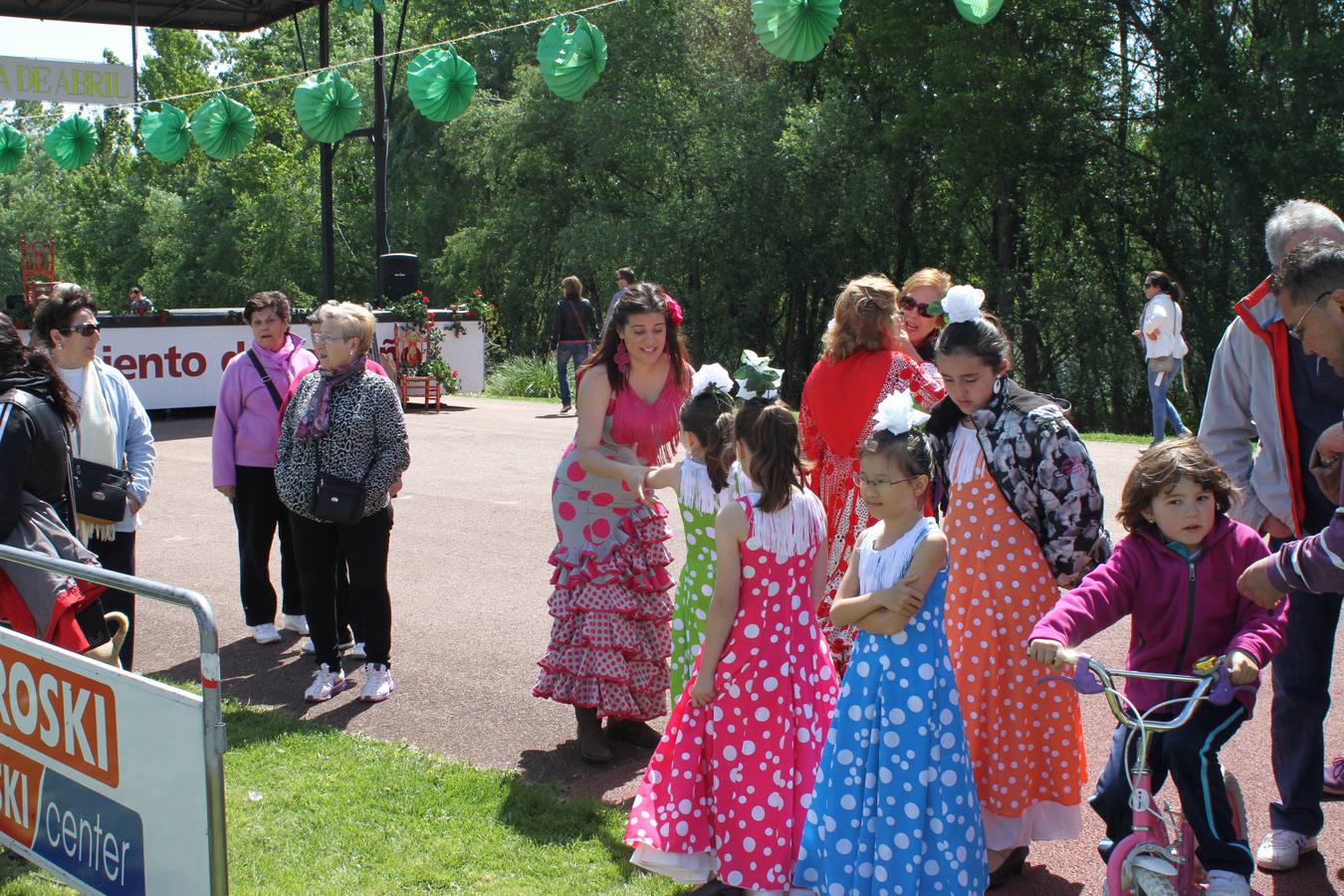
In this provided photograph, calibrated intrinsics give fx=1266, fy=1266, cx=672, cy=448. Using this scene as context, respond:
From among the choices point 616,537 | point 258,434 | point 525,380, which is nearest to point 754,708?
point 616,537

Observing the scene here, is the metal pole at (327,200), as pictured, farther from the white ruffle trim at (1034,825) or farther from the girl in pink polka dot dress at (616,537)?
the white ruffle trim at (1034,825)

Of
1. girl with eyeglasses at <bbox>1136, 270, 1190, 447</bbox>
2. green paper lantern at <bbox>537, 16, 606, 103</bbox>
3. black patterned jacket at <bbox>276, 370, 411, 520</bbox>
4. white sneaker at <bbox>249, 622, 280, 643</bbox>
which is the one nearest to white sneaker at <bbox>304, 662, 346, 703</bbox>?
black patterned jacket at <bbox>276, 370, 411, 520</bbox>

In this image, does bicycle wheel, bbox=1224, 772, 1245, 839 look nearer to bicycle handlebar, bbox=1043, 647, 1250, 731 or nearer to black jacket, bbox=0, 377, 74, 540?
bicycle handlebar, bbox=1043, 647, 1250, 731

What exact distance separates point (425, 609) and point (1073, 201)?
17606 millimetres

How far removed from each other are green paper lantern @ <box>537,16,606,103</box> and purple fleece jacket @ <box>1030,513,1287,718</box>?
8.88 metres

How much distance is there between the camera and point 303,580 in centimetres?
572

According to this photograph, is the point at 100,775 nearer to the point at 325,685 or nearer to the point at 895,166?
the point at 325,685

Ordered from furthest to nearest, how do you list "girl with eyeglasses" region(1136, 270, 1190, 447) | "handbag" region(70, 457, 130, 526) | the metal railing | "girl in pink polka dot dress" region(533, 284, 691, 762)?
"girl with eyeglasses" region(1136, 270, 1190, 447)
"handbag" region(70, 457, 130, 526)
"girl in pink polka dot dress" region(533, 284, 691, 762)
the metal railing

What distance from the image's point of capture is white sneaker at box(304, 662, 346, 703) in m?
5.80

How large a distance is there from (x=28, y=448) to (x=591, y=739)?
228 cm

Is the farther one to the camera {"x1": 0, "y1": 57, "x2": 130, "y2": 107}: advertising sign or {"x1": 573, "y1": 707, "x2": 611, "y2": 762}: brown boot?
{"x1": 0, "y1": 57, "x2": 130, "y2": 107}: advertising sign

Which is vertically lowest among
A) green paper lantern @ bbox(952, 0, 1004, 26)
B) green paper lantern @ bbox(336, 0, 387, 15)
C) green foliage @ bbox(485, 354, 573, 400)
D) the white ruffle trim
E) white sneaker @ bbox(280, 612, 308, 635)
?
white sneaker @ bbox(280, 612, 308, 635)

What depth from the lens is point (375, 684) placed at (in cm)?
578

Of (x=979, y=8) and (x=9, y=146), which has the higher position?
(x=9, y=146)
